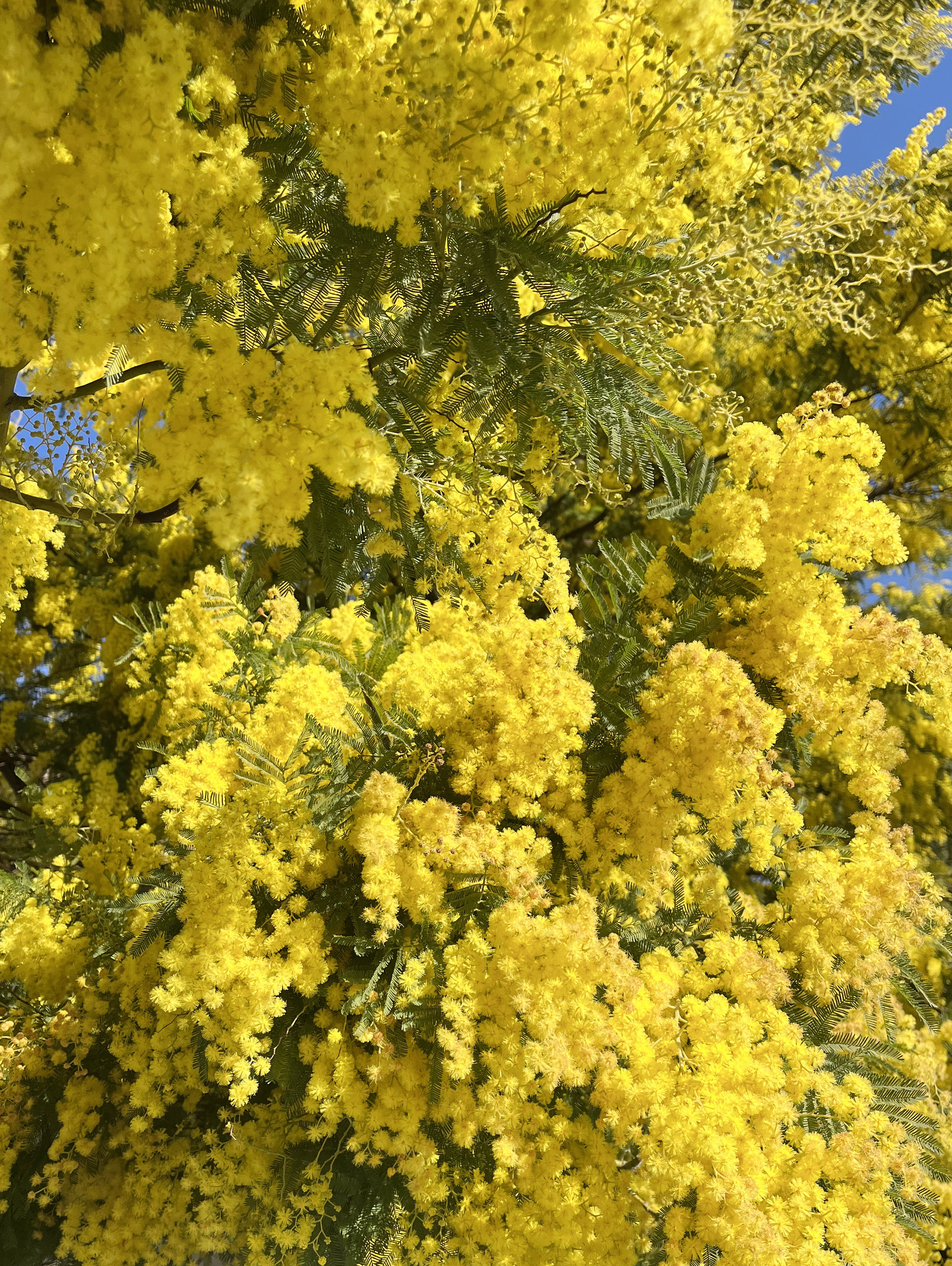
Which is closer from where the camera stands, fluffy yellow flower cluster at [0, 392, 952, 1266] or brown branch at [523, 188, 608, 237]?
brown branch at [523, 188, 608, 237]

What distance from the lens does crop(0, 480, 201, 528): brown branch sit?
261cm

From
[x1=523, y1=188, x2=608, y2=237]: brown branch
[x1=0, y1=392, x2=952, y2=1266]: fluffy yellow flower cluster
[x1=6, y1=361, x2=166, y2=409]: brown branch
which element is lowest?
[x1=0, y1=392, x2=952, y2=1266]: fluffy yellow flower cluster

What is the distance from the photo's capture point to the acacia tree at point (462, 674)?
6.07ft

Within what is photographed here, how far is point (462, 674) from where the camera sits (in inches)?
105

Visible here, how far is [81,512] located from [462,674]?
1761 millimetres

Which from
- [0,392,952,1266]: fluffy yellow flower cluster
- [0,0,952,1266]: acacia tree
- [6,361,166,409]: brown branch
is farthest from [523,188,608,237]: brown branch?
[6,361,166,409]: brown branch

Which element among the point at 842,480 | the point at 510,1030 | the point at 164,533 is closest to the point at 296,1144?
the point at 510,1030

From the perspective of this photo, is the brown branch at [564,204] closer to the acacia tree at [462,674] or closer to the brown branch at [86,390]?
the acacia tree at [462,674]

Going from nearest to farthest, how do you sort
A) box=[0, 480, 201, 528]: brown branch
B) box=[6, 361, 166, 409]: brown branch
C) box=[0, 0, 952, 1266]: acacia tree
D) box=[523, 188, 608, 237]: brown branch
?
1. box=[0, 0, 952, 1266]: acacia tree
2. box=[523, 188, 608, 237]: brown branch
3. box=[6, 361, 166, 409]: brown branch
4. box=[0, 480, 201, 528]: brown branch

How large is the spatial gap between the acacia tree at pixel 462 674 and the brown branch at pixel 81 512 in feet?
0.09

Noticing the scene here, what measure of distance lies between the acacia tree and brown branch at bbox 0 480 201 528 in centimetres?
3

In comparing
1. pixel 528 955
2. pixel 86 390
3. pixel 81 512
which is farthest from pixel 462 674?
pixel 81 512

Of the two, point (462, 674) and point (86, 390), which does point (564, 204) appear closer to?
point (462, 674)

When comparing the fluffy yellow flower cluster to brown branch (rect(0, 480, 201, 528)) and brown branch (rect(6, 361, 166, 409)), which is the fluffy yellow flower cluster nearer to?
brown branch (rect(0, 480, 201, 528))
